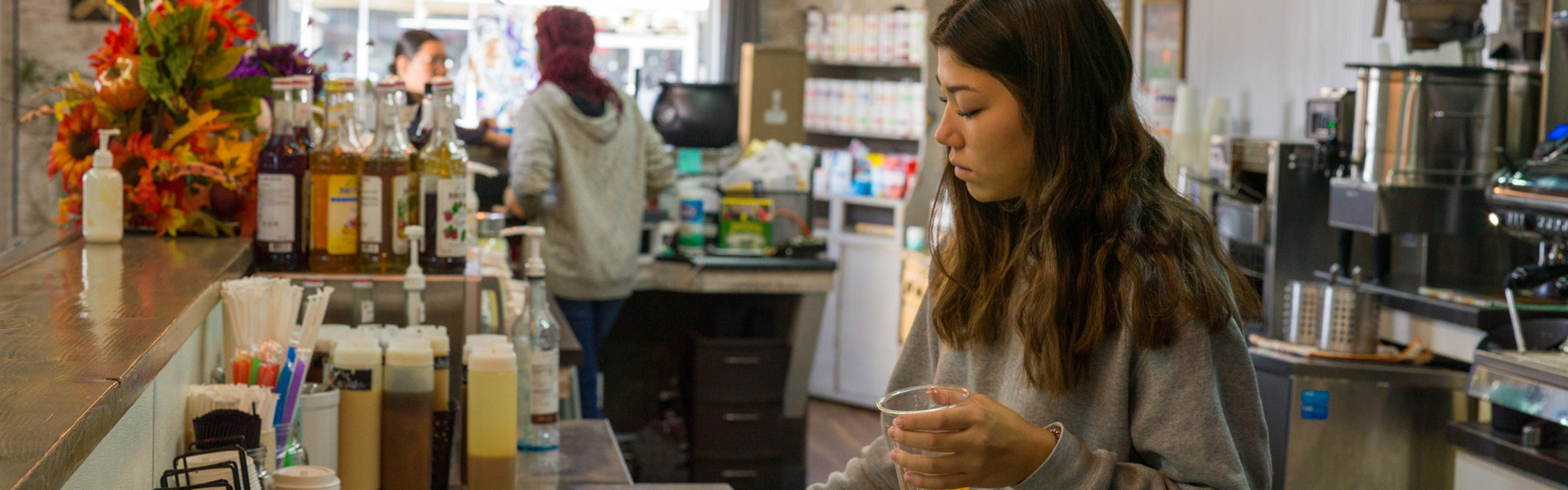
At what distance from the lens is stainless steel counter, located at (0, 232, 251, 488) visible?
872 millimetres

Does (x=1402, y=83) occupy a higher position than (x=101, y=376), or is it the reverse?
(x=1402, y=83)

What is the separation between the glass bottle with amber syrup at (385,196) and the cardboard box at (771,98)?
4.20m

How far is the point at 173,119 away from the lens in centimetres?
219

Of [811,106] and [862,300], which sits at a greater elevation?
[811,106]

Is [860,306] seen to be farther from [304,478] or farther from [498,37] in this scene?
[304,478]

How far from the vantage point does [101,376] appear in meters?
1.04

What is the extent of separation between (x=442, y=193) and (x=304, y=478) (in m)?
0.72

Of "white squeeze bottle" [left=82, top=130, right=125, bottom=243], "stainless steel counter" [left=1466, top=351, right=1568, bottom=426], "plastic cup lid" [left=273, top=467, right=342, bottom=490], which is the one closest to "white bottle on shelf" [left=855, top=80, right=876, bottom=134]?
"stainless steel counter" [left=1466, top=351, right=1568, bottom=426]

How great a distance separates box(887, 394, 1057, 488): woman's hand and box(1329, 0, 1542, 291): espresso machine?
2498mm

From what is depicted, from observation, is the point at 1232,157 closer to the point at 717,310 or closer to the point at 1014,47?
the point at 717,310

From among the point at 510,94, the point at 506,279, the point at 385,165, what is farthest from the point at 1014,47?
the point at 510,94

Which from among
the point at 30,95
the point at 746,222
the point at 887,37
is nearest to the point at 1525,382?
the point at 746,222

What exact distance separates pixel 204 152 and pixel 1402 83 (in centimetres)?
272

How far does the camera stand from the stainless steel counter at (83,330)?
87 centimetres
